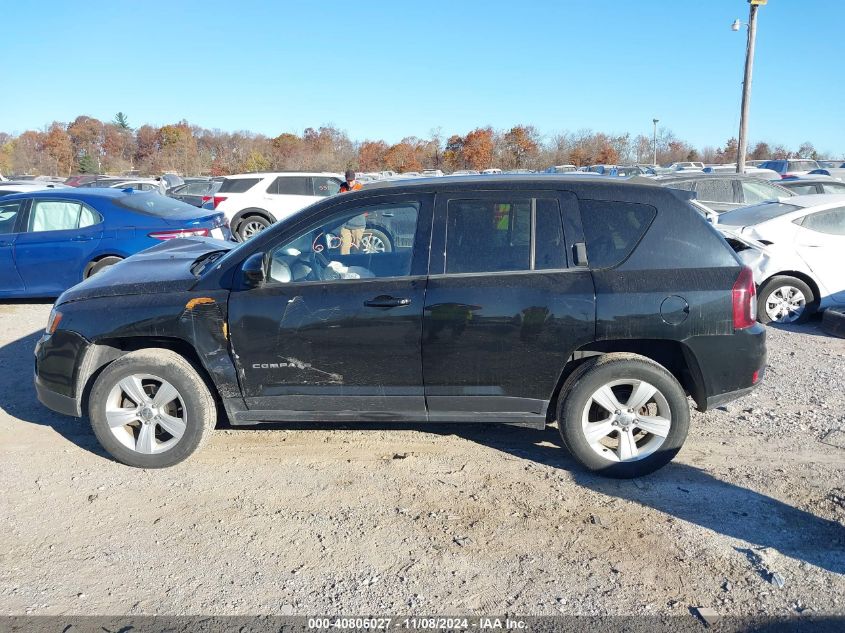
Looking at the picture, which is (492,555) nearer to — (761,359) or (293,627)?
(293,627)

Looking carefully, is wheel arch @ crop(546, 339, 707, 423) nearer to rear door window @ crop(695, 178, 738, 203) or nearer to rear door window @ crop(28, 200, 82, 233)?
rear door window @ crop(28, 200, 82, 233)

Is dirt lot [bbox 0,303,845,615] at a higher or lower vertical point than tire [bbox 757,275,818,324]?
lower

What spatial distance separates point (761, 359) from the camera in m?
4.33

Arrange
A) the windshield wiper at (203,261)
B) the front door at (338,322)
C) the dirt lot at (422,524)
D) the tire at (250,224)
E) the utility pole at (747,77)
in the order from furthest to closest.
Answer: the utility pole at (747,77), the tire at (250,224), the windshield wiper at (203,261), the front door at (338,322), the dirt lot at (422,524)

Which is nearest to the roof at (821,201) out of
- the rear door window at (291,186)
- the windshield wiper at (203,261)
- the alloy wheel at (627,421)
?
the alloy wheel at (627,421)

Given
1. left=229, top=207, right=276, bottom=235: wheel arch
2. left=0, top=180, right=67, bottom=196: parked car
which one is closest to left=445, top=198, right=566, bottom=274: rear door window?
left=0, top=180, right=67, bottom=196: parked car

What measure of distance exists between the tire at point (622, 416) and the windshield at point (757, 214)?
5569mm

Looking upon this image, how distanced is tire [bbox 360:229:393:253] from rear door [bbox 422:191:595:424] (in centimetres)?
37

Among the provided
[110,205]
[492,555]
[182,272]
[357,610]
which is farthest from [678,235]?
[110,205]

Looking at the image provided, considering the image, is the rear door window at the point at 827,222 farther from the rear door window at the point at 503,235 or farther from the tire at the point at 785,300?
the rear door window at the point at 503,235

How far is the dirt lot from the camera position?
10.8 ft

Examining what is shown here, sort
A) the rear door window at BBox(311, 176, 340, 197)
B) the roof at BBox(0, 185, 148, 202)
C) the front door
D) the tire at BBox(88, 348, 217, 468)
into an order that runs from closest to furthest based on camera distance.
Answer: the front door
the tire at BBox(88, 348, 217, 468)
the roof at BBox(0, 185, 148, 202)
the rear door window at BBox(311, 176, 340, 197)

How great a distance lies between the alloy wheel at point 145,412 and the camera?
14.8 feet

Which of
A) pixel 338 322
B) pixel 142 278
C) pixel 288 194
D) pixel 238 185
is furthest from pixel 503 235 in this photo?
pixel 238 185
